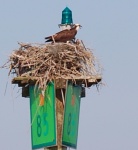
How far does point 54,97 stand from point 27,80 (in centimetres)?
52

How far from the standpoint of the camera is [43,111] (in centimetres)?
1121

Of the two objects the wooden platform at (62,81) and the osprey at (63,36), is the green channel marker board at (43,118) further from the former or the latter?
the osprey at (63,36)

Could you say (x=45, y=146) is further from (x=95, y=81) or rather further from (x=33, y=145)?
(x=95, y=81)

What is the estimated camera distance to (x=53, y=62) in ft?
37.4

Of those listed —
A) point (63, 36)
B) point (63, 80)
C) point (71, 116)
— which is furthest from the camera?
point (63, 36)

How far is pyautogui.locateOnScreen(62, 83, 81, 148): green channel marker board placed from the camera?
11070mm

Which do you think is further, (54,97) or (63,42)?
(63,42)

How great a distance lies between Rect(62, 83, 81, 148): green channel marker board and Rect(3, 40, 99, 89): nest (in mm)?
272

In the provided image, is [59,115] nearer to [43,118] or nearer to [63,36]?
[43,118]

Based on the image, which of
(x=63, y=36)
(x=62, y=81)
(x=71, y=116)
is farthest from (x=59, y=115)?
→ (x=63, y=36)

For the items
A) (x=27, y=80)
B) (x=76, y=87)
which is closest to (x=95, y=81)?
(x=76, y=87)

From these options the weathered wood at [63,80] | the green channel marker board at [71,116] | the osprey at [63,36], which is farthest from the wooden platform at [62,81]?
the osprey at [63,36]

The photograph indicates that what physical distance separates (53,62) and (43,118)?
0.95m

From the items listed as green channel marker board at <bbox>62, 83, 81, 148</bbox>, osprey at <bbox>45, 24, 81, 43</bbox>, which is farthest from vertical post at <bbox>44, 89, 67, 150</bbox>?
osprey at <bbox>45, 24, 81, 43</bbox>
